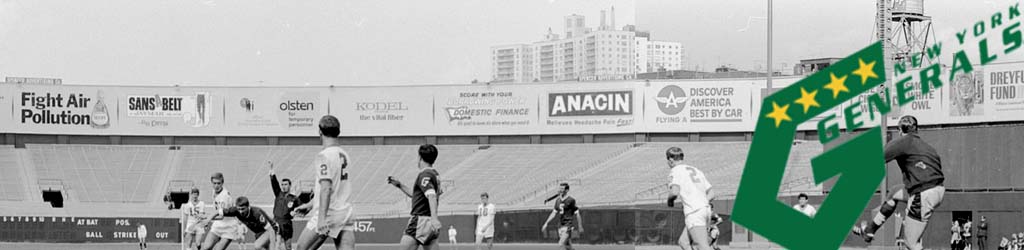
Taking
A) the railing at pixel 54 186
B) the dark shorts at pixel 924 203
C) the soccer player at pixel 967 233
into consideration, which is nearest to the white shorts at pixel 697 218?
the dark shorts at pixel 924 203

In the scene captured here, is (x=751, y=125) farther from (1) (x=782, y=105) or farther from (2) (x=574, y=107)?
(1) (x=782, y=105)

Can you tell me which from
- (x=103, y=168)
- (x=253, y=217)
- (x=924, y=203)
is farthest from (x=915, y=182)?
(x=103, y=168)

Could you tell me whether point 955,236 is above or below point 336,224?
below

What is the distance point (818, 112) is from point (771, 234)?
3.69ft

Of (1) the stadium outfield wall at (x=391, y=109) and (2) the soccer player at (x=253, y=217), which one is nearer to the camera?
(2) the soccer player at (x=253, y=217)

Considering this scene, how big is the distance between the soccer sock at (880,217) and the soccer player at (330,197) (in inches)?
194

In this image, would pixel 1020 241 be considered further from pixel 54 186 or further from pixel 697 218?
pixel 54 186

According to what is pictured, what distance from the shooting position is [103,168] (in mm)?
55719

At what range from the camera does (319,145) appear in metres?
59.0

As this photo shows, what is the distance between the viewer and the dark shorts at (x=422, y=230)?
1368 cm

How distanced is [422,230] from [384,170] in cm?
4196

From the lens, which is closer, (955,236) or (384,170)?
(955,236)

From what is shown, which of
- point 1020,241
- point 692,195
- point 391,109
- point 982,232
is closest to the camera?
point 692,195

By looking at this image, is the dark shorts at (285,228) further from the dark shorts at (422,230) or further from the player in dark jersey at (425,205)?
the dark shorts at (422,230)
